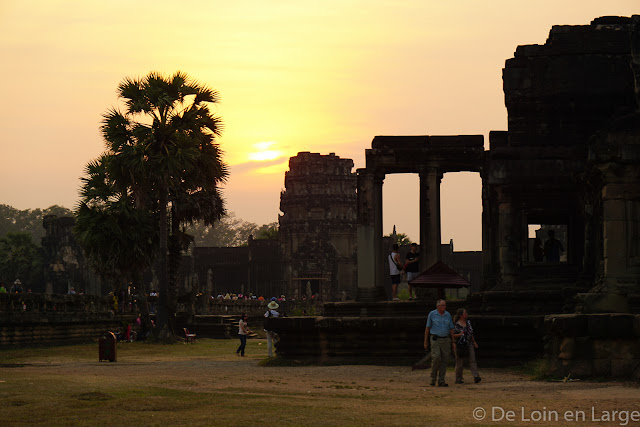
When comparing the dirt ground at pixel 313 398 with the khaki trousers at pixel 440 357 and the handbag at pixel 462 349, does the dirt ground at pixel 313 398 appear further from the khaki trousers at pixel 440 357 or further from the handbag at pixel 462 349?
the handbag at pixel 462 349

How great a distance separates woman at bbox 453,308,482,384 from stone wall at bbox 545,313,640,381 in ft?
4.45

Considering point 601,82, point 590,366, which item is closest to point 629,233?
point 590,366

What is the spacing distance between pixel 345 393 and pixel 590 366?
4037mm

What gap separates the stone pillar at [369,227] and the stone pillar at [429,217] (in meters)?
1.19

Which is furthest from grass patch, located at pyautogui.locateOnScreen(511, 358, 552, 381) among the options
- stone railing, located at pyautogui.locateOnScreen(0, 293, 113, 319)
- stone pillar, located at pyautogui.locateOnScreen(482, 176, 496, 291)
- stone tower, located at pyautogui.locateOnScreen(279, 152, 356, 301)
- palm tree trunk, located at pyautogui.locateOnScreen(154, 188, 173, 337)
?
stone tower, located at pyautogui.locateOnScreen(279, 152, 356, 301)

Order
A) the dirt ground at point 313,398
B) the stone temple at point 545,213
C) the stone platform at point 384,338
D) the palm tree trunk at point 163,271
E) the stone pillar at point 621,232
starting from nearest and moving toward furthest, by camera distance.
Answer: the dirt ground at point 313,398 < the stone temple at point 545,213 < the stone pillar at point 621,232 < the stone platform at point 384,338 < the palm tree trunk at point 163,271

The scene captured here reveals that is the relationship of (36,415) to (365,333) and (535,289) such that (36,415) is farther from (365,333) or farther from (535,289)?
(535,289)

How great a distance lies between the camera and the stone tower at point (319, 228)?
82.6 m

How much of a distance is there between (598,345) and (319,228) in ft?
219

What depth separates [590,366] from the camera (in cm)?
1677

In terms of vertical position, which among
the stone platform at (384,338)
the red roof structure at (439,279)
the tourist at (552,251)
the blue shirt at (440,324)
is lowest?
the stone platform at (384,338)

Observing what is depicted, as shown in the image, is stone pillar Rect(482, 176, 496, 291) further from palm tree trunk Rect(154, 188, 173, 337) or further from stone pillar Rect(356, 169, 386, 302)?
palm tree trunk Rect(154, 188, 173, 337)

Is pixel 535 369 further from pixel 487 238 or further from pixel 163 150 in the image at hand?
pixel 163 150

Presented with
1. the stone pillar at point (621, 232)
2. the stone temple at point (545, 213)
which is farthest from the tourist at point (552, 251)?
the stone pillar at point (621, 232)
